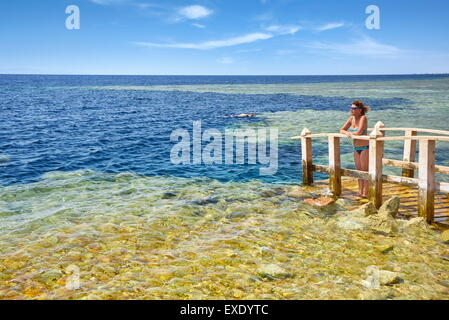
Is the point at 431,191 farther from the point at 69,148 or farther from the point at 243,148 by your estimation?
the point at 69,148

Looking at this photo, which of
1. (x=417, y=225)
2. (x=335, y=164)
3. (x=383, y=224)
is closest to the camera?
(x=417, y=225)

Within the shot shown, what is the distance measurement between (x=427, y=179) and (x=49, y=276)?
10369mm

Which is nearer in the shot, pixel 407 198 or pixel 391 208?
pixel 391 208

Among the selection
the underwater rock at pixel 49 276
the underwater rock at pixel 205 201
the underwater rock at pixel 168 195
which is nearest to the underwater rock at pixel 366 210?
the underwater rock at pixel 205 201

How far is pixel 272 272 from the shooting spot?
7.41 meters

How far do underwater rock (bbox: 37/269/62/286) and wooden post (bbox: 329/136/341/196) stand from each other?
31.0 feet

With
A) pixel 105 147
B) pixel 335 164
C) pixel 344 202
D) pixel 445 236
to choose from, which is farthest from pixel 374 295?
pixel 105 147

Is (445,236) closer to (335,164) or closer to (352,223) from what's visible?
(352,223)

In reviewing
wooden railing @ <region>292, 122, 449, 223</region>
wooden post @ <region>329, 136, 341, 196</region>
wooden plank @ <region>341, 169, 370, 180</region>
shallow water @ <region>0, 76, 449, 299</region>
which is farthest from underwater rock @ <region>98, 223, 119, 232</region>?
wooden plank @ <region>341, 169, 370, 180</region>

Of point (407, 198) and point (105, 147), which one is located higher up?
point (105, 147)

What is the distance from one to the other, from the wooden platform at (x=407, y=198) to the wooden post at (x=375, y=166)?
79cm

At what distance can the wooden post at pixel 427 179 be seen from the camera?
9109 millimetres

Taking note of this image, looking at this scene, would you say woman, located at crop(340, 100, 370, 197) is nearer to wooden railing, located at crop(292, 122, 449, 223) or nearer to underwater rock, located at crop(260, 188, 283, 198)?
wooden railing, located at crop(292, 122, 449, 223)

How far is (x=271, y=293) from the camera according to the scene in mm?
6676
